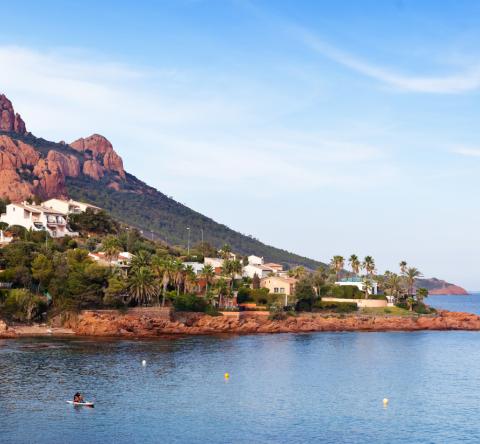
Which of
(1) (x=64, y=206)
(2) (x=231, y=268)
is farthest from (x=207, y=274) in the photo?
(1) (x=64, y=206)

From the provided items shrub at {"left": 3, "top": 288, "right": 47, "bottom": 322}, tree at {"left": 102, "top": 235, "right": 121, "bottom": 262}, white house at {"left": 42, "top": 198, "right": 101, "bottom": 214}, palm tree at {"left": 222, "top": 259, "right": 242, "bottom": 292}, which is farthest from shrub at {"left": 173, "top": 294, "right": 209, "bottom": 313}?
white house at {"left": 42, "top": 198, "right": 101, "bottom": 214}

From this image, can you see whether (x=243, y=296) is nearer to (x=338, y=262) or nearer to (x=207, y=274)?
(x=207, y=274)

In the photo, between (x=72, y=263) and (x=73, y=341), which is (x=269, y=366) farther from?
(x=72, y=263)

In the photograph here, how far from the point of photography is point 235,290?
131250mm

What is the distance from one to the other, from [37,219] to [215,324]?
53160 millimetres

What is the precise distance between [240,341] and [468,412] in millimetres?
45222

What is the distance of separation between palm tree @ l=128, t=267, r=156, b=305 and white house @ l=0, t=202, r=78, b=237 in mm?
41159

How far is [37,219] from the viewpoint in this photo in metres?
147

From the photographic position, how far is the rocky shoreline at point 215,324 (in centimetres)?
10388

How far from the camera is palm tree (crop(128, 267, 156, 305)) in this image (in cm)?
10775

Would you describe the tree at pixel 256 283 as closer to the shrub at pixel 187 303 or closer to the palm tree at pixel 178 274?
the palm tree at pixel 178 274

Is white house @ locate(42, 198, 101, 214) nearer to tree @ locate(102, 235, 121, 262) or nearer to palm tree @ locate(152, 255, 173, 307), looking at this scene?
tree @ locate(102, 235, 121, 262)

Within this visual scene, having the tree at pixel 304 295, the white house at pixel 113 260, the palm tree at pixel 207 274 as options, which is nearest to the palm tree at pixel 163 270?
the white house at pixel 113 260

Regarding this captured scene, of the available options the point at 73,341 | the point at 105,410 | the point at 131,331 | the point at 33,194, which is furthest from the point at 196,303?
the point at 33,194
